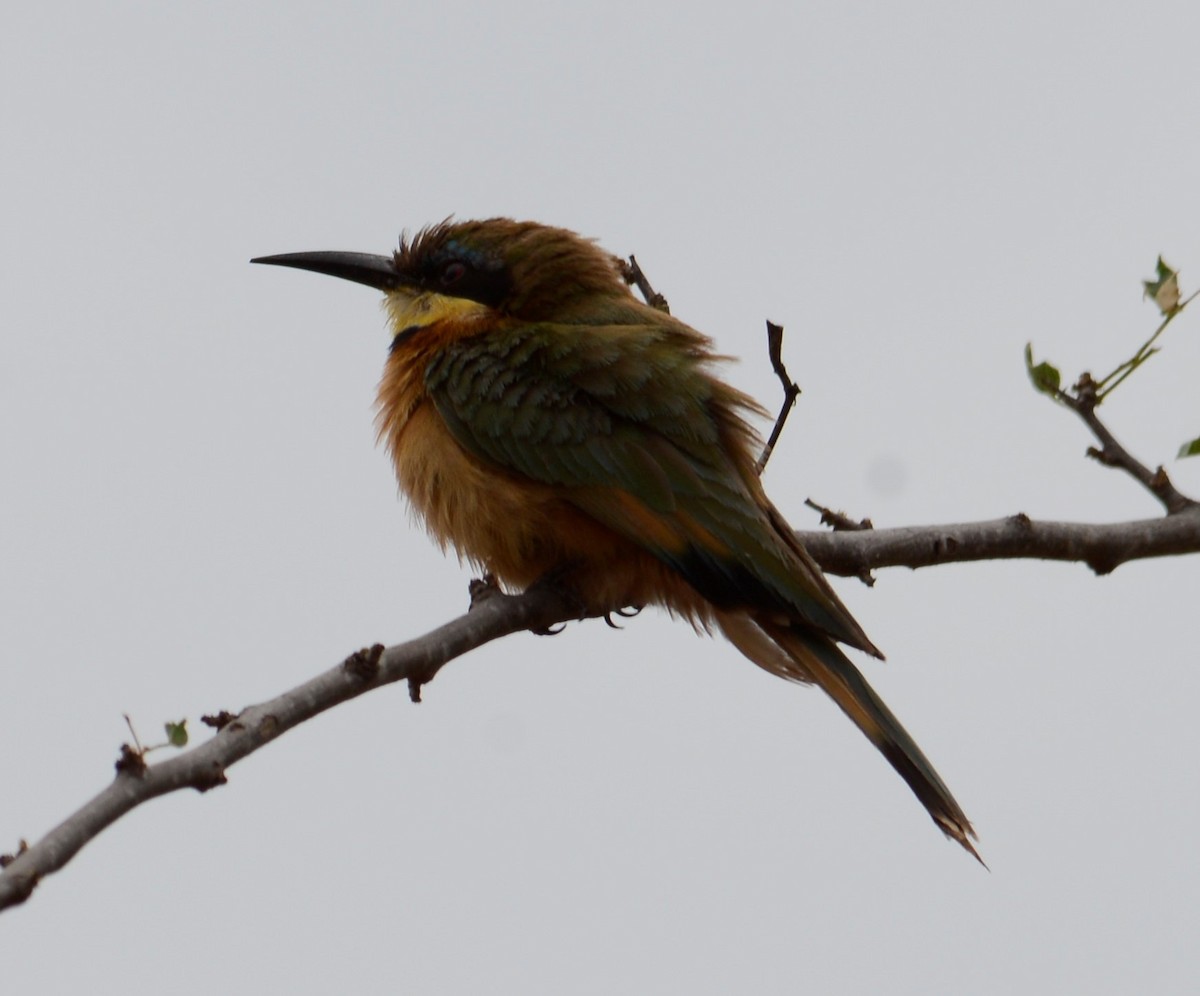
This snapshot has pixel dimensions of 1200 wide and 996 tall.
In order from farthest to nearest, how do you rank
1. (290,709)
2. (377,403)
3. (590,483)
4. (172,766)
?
(377,403), (590,483), (290,709), (172,766)

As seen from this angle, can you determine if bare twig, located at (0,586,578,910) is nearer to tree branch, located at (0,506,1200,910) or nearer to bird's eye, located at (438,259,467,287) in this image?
tree branch, located at (0,506,1200,910)

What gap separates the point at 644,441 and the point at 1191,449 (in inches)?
49.2

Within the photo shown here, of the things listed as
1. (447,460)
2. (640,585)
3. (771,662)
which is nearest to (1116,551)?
(771,662)

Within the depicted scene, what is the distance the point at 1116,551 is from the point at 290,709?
2096mm

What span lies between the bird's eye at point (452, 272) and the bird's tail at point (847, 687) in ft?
4.55

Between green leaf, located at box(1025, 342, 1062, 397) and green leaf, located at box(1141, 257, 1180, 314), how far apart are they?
27 centimetres

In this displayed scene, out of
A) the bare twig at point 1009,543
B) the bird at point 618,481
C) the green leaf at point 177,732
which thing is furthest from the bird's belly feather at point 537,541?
the green leaf at point 177,732

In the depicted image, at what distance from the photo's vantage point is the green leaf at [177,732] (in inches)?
102

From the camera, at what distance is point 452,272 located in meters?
4.97

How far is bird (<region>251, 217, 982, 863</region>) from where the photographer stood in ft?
12.6

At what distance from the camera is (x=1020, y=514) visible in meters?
3.78

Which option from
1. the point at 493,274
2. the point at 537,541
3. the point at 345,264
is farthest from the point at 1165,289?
the point at 345,264

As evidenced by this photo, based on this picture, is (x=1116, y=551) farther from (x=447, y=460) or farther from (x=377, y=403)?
(x=377, y=403)

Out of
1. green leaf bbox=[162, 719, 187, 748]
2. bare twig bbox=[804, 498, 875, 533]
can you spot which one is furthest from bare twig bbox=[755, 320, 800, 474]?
green leaf bbox=[162, 719, 187, 748]
